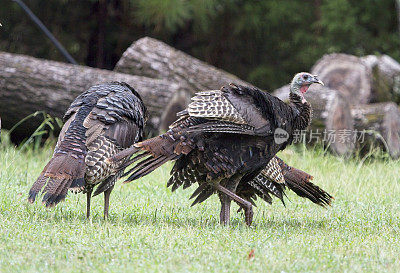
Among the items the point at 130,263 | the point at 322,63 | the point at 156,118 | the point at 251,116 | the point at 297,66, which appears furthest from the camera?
the point at 297,66

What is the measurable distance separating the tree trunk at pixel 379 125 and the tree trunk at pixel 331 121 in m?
0.23

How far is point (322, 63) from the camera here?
11859 mm

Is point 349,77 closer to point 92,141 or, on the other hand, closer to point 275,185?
point 275,185

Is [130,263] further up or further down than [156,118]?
further up

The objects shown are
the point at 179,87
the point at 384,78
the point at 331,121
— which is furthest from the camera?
the point at 384,78

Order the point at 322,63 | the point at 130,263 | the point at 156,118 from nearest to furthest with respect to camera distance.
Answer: the point at 130,263
the point at 156,118
the point at 322,63

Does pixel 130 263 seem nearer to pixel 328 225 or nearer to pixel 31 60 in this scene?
pixel 328 225

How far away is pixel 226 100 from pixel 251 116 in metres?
0.25

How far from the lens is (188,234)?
4578 millimetres

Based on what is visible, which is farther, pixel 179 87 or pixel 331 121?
pixel 331 121

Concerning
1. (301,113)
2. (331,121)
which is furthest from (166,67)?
(301,113)

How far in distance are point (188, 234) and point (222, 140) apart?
89 cm

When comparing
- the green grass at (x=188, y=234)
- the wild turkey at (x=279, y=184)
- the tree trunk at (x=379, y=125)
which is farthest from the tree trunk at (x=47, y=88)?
the wild turkey at (x=279, y=184)

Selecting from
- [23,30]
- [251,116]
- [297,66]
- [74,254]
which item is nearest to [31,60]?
[23,30]
